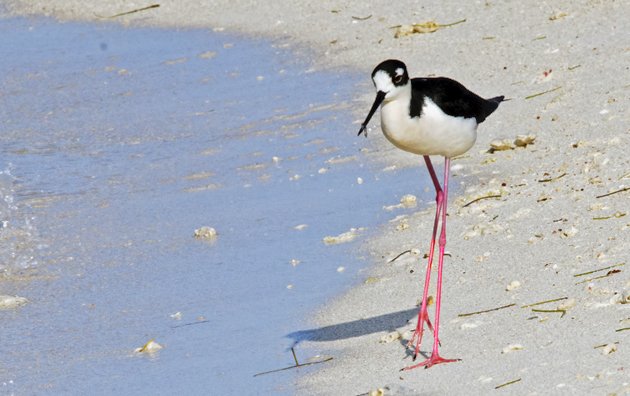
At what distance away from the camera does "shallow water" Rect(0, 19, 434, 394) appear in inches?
218

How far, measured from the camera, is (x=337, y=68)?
32.1 ft

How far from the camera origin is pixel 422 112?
5316 millimetres

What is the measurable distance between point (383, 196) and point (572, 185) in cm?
110

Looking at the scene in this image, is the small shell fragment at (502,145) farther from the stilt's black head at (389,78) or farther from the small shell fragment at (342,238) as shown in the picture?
the stilt's black head at (389,78)

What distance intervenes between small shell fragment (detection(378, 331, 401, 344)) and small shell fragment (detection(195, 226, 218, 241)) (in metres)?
1.75

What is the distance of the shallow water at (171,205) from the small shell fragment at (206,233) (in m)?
0.04

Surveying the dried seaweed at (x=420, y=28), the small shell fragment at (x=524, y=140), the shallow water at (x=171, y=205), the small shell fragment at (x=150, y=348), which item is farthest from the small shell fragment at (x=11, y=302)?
the dried seaweed at (x=420, y=28)

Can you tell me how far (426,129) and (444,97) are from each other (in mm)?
198

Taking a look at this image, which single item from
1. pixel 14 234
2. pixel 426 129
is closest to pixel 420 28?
pixel 14 234

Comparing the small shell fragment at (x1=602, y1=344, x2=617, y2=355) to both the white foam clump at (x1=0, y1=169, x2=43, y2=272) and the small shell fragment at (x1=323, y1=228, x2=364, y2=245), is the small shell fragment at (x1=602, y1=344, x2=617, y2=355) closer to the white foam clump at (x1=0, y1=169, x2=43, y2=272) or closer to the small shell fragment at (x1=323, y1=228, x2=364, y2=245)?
the small shell fragment at (x1=323, y1=228, x2=364, y2=245)

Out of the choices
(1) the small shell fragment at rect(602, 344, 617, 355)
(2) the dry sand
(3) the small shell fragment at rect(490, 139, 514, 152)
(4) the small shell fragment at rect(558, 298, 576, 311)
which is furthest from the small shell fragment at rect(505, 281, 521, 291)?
(3) the small shell fragment at rect(490, 139, 514, 152)

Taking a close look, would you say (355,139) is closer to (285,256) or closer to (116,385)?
(285,256)

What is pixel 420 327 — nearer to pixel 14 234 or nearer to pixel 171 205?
pixel 171 205

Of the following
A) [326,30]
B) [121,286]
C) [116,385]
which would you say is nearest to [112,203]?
[121,286]
